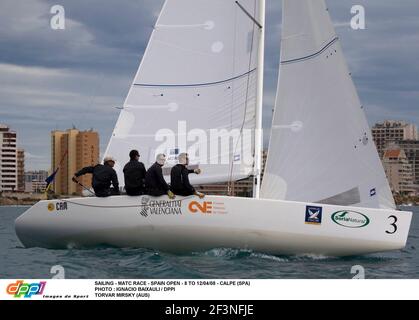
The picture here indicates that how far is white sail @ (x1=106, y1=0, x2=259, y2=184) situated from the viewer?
12578 millimetres

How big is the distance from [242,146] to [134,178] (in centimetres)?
198

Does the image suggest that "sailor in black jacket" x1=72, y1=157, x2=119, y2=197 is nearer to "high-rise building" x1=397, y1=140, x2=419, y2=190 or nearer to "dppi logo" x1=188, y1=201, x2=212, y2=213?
"dppi logo" x1=188, y1=201, x2=212, y2=213

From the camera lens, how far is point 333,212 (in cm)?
1095

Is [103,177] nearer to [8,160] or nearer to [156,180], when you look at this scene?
[156,180]

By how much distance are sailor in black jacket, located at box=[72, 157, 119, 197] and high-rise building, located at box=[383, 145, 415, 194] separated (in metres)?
44.4

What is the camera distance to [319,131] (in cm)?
1212

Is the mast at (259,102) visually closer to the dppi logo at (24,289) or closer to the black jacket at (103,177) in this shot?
the black jacket at (103,177)

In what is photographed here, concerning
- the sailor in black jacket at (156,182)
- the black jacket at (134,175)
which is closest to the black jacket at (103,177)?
the black jacket at (134,175)

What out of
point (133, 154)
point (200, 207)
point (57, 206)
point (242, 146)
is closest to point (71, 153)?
point (57, 206)

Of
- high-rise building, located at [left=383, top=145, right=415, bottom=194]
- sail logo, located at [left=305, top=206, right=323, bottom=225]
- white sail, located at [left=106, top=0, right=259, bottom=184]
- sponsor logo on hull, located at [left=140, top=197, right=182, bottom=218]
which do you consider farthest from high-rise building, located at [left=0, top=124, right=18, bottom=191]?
high-rise building, located at [left=383, top=145, right=415, bottom=194]

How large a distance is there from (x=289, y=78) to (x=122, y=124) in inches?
123

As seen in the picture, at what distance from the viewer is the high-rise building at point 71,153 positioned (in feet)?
45.4

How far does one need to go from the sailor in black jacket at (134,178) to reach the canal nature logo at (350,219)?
313 centimetres
